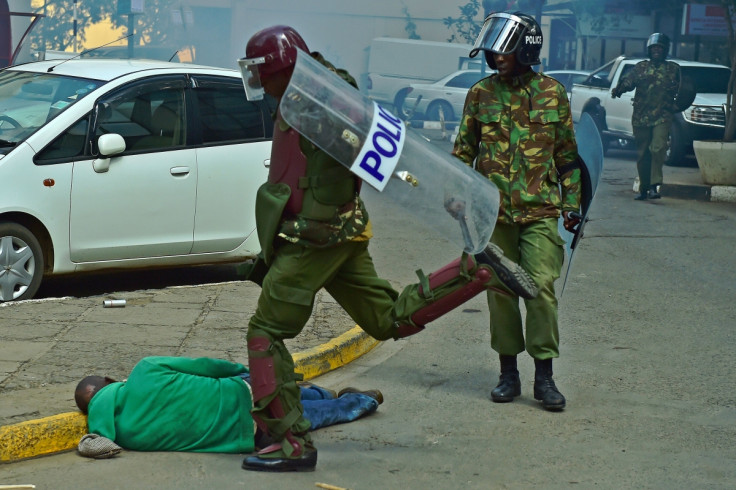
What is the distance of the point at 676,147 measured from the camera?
751 inches

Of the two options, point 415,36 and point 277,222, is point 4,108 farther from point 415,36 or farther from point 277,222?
point 415,36

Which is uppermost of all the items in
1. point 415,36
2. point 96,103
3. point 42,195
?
point 96,103

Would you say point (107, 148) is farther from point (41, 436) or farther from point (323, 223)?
point (323, 223)

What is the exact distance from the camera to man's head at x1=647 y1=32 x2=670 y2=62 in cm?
1477

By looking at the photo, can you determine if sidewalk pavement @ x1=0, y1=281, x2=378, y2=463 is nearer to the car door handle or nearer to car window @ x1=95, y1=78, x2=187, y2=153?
the car door handle

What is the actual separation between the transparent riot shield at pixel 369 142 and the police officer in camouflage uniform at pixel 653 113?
10537 mm

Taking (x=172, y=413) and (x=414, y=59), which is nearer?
(x=172, y=413)

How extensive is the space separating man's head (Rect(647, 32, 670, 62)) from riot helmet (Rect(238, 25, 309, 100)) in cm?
1121

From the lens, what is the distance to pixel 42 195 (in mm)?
7328

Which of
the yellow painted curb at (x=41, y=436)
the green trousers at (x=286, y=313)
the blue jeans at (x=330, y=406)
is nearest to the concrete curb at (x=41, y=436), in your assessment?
the yellow painted curb at (x=41, y=436)

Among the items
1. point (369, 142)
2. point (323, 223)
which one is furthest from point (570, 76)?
point (369, 142)

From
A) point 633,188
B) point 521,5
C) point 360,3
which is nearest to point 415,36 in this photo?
point 360,3

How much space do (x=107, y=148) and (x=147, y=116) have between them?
0.57m

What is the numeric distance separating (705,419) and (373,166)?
228cm
